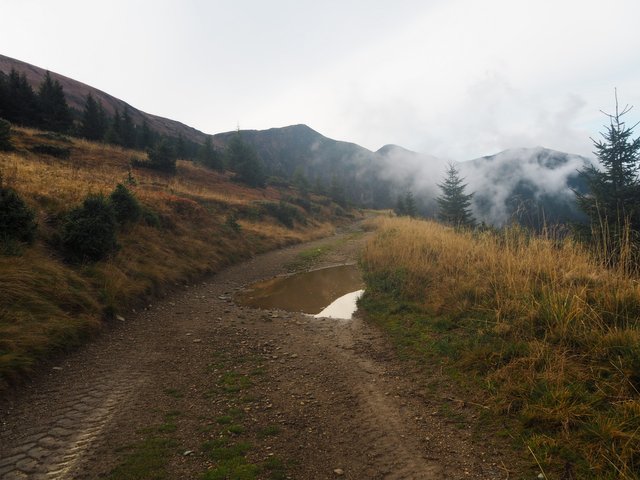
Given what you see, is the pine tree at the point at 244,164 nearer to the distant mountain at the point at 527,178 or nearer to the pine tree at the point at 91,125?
the pine tree at the point at 91,125

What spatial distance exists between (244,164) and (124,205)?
102 feet

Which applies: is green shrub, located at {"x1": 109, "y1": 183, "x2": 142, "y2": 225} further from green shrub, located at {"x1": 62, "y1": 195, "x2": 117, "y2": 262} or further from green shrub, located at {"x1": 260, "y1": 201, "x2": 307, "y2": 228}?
green shrub, located at {"x1": 260, "y1": 201, "x2": 307, "y2": 228}

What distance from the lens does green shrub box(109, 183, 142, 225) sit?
1105cm

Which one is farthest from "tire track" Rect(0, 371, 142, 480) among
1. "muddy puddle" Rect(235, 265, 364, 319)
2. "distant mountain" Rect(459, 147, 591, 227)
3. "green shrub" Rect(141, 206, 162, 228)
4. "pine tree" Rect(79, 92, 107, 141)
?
"distant mountain" Rect(459, 147, 591, 227)

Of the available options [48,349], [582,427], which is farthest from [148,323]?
[582,427]

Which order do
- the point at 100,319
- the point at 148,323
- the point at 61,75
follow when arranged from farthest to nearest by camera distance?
1. the point at 61,75
2. the point at 148,323
3. the point at 100,319

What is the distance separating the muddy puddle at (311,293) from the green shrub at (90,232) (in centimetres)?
385

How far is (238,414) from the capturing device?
13.0 ft

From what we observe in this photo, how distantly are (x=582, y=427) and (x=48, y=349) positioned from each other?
275 inches

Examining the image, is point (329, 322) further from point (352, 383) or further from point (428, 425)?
point (428, 425)

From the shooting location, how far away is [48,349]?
4973 mm

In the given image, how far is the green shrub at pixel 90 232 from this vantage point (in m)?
8.00

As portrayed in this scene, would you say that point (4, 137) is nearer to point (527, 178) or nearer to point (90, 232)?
point (90, 232)

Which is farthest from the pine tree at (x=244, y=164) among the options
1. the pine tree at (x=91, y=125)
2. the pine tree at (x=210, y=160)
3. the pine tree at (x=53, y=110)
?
the pine tree at (x=53, y=110)
